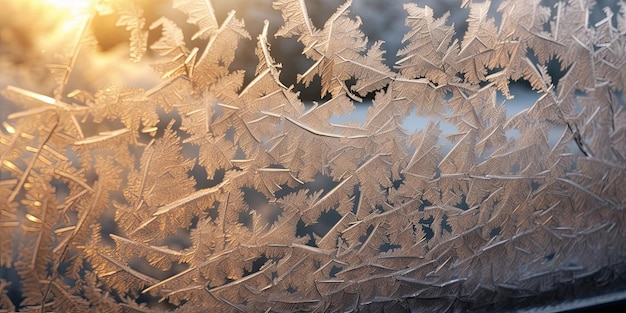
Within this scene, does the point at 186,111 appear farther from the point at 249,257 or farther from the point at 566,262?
the point at 566,262

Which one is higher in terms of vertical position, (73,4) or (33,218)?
(73,4)

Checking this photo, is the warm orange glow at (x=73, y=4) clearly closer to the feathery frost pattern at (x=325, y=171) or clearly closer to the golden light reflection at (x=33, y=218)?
the feathery frost pattern at (x=325, y=171)

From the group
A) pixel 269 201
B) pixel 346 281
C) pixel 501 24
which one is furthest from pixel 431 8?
pixel 346 281

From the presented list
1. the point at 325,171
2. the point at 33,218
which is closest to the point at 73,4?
the point at 33,218

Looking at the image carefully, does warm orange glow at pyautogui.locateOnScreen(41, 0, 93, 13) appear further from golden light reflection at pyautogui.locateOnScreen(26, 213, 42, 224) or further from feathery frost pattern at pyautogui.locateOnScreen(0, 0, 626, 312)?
golden light reflection at pyautogui.locateOnScreen(26, 213, 42, 224)

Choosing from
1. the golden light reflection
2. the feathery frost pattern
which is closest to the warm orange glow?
the feathery frost pattern

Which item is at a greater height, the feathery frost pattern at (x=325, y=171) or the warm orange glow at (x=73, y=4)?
the warm orange glow at (x=73, y=4)

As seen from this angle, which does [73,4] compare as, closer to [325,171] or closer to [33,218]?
[33,218]

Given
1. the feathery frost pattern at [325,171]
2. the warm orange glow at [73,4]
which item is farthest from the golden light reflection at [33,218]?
the warm orange glow at [73,4]

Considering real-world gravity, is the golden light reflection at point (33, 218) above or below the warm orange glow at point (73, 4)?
below
